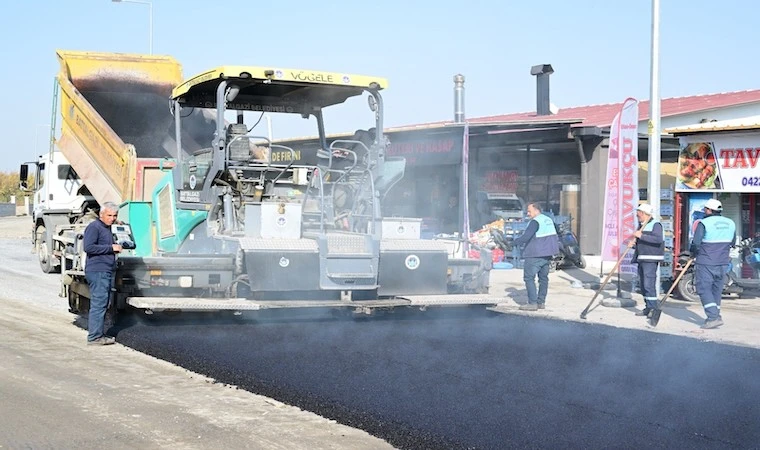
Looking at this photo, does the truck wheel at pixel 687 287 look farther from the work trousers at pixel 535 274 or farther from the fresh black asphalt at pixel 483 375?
the fresh black asphalt at pixel 483 375

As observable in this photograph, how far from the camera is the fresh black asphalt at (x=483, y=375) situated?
549 centimetres

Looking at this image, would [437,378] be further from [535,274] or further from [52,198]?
[52,198]

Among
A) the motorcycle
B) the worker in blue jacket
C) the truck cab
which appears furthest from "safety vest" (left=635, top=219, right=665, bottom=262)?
the truck cab

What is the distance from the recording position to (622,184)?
508 inches

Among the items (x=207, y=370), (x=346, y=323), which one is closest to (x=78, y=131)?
(x=346, y=323)

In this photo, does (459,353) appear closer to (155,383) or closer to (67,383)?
(155,383)

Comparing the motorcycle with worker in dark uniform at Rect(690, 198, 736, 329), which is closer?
worker in dark uniform at Rect(690, 198, 736, 329)

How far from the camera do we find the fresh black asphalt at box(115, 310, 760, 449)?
216 inches

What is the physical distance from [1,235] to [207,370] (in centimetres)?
2883

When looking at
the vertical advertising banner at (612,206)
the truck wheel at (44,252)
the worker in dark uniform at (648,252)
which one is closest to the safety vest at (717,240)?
the worker in dark uniform at (648,252)

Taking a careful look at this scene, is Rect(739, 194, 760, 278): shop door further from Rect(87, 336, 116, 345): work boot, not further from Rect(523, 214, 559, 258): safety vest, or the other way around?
Rect(87, 336, 116, 345): work boot

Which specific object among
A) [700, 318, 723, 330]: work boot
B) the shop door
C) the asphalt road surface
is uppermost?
the shop door

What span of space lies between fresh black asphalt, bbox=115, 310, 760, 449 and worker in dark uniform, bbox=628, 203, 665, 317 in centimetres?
122

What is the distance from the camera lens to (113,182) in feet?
40.5
